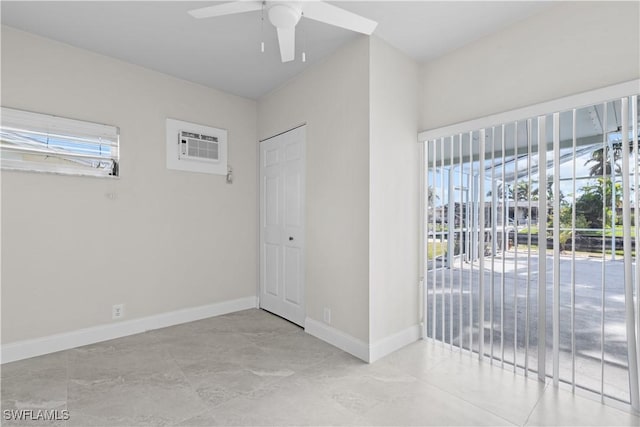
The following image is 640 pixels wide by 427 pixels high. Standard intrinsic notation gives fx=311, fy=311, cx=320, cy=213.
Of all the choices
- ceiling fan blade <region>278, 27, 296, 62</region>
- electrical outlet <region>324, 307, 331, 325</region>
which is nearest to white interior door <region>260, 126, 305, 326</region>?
electrical outlet <region>324, 307, 331, 325</region>

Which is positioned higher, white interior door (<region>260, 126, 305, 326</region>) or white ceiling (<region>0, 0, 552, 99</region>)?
white ceiling (<region>0, 0, 552, 99</region>)

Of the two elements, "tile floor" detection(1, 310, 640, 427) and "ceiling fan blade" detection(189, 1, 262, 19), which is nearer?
"ceiling fan blade" detection(189, 1, 262, 19)

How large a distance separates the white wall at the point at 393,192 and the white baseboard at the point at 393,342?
0.04m

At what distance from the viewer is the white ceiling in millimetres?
2234

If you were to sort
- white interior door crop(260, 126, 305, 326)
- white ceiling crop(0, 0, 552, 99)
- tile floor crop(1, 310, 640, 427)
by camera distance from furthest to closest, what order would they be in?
white interior door crop(260, 126, 305, 326)
white ceiling crop(0, 0, 552, 99)
tile floor crop(1, 310, 640, 427)

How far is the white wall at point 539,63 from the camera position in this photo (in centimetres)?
192

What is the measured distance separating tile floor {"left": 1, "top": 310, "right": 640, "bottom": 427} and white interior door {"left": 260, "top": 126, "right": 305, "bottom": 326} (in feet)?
2.32

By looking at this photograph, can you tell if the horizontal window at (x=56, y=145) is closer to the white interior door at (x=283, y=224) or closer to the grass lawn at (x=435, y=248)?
the white interior door at (x=283, y=224)

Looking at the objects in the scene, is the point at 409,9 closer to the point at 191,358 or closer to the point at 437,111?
the point at 437,111

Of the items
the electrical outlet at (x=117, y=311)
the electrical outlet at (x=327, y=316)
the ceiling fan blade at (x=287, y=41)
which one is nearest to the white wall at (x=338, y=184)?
the electrical outlet at (x=327, y=316)

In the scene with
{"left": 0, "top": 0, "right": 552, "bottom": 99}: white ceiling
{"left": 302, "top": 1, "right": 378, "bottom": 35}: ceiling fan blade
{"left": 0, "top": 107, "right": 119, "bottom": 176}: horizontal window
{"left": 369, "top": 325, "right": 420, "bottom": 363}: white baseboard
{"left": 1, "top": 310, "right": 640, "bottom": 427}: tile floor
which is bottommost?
{"left": 1, "top": 310, "right": 640, "bottom": 427}: tile floor

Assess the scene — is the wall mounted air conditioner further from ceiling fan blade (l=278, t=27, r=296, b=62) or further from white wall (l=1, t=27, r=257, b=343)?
ceiling fan blade (l=278, t=27, r=296, b=62)

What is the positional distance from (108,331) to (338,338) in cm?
218

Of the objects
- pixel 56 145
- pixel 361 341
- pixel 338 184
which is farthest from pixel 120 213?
pixel 361 341
